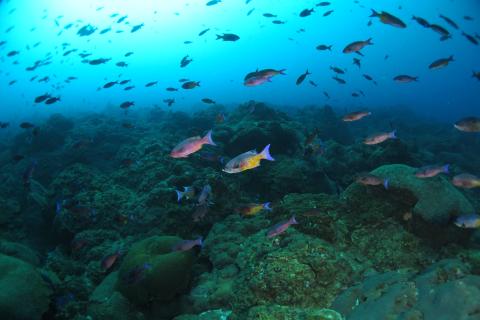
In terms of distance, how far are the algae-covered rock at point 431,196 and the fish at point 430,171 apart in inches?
4.7

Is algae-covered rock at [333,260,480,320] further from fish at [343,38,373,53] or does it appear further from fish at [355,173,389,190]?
fish at [343,38,373,53]

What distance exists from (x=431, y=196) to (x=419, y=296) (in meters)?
3.10

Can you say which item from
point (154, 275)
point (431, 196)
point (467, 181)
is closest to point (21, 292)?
point (154, 275)

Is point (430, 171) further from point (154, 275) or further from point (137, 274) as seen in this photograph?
point (137, 274)

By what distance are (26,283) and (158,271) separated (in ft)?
8.15

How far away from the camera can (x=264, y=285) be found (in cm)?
498

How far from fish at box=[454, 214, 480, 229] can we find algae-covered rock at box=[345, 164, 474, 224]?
38 cm

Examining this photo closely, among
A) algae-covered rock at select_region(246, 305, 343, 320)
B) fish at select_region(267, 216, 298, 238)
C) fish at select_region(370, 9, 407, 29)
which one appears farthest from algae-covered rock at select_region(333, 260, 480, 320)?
fish at select_region(370, 9, 407, 29)

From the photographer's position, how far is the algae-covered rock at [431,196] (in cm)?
609

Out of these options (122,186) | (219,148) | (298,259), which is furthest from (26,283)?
(219,148)

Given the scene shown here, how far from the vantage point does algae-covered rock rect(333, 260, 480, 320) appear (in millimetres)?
3283

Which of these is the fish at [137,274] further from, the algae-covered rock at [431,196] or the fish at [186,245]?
the algae-covered rock at [431,196]

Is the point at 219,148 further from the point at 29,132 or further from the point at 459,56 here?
the point at 459,56

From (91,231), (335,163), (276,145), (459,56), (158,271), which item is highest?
(158,271)
